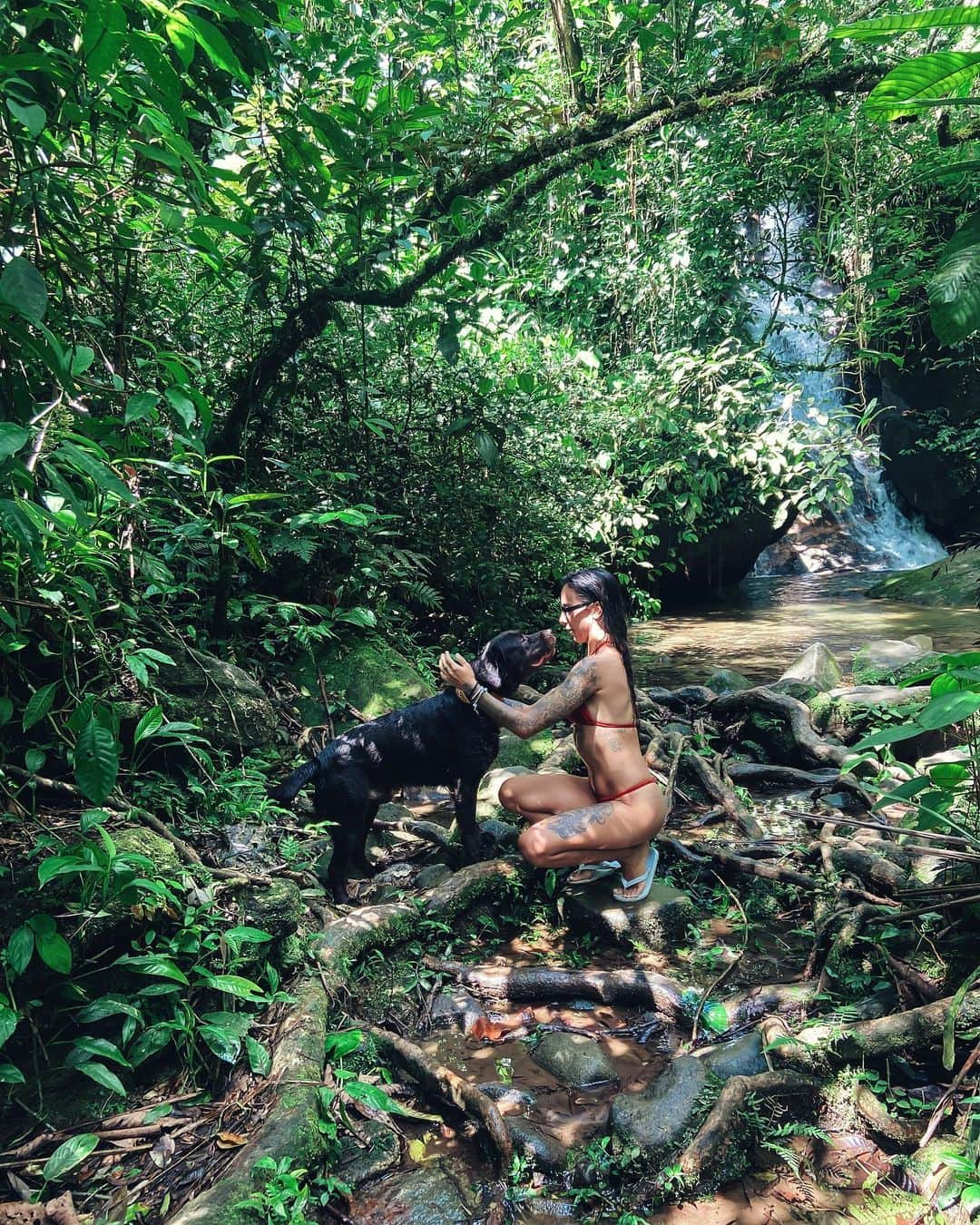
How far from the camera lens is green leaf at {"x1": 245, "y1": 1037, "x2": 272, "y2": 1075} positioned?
92.7 inches

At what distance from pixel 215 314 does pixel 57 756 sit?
4.08 m

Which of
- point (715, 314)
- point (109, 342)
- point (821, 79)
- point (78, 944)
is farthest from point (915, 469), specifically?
point (78, 944)

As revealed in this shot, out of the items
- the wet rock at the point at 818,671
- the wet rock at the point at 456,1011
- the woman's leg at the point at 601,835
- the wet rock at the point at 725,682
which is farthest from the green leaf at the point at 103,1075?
the wet rock at the point at 818,671

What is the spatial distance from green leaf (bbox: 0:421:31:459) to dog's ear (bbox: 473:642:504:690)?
249cm

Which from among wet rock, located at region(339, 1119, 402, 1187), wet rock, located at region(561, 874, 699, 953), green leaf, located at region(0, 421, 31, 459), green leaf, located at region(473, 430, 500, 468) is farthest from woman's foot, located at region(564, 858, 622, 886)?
green leaf, located at region(473, 430, 500, 468)

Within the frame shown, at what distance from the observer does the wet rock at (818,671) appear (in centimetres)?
695

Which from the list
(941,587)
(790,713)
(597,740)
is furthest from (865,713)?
(941,587)

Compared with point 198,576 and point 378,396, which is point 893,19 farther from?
point 378,396

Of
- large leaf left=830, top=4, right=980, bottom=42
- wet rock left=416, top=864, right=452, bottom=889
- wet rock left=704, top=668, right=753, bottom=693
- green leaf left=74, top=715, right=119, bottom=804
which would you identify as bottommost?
wet rock left=416, top=864, right=452, bottom=889

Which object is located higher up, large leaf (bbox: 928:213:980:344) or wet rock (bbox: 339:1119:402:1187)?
large leaf (bbox: 928:213:980:344)

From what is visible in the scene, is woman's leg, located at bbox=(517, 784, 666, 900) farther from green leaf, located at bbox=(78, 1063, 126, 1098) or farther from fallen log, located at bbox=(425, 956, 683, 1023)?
green leaf, located at bbox=(78, 1063, 126, 1098)

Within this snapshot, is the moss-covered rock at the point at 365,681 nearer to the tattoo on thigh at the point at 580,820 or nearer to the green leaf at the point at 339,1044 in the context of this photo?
the tattoo on thigh at the point at 580,820

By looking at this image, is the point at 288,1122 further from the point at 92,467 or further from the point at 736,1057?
the point at 92,467

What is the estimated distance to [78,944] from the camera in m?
2.34
